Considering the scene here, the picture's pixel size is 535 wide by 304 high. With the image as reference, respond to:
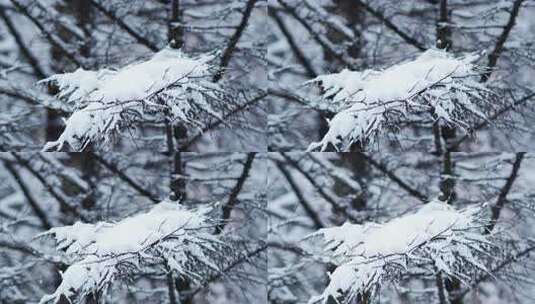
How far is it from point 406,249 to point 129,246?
4.33ft

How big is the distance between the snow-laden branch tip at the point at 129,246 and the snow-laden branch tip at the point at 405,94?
2.96 ft

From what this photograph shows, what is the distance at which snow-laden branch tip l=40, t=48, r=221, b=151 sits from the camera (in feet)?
15.1

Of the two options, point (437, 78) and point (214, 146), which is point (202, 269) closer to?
point (214, 146)

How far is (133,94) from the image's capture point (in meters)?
4.61

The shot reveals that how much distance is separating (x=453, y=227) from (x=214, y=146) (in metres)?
1.69

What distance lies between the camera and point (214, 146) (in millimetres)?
5672

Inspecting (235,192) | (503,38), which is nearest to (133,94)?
(235,192)

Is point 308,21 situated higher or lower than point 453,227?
higher

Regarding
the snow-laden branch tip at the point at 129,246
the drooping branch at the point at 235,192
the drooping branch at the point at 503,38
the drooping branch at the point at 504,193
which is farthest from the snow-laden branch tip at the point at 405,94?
the snow-laden branch tip at the point at 129,246

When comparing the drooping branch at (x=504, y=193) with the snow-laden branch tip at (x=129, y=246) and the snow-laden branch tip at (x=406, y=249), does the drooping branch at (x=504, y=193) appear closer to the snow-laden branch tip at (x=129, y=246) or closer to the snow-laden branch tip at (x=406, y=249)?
the snow-laden branch tip at (x=406, y=249)

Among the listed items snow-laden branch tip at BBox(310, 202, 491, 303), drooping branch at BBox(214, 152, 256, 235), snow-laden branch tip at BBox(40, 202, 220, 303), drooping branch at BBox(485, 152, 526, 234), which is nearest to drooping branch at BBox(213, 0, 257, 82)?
drooping branch at BBox(214, 152, 256, 235)

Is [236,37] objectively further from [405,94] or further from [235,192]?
[405,94]

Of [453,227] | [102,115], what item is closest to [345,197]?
[453,227]

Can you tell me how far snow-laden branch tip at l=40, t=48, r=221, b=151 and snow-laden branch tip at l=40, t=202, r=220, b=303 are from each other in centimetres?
50
